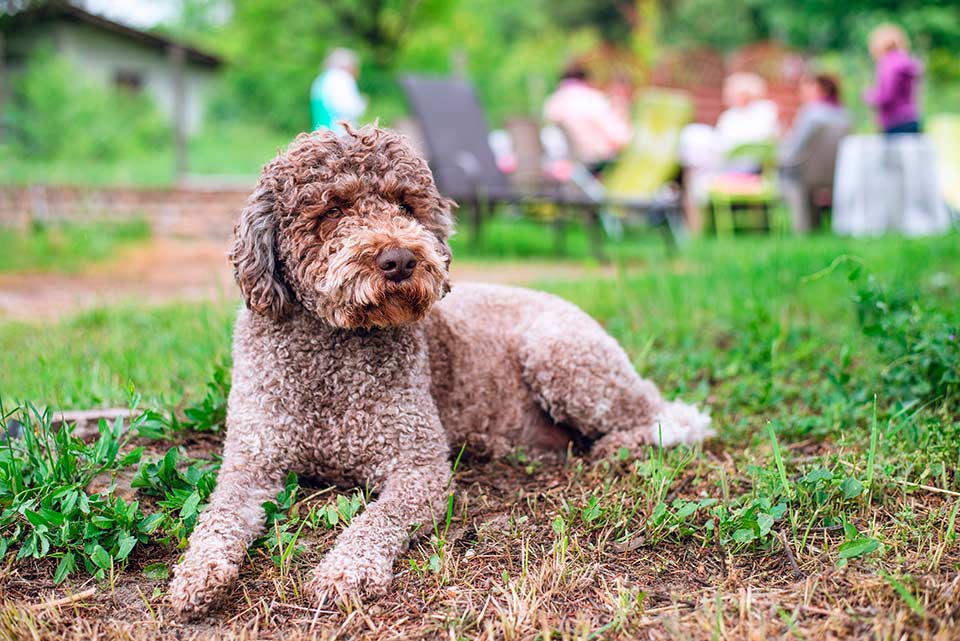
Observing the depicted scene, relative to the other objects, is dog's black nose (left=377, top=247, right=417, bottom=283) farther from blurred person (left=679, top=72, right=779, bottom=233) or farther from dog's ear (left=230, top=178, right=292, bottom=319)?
blurred person (left=679, top=72, right=779, bottom=233)

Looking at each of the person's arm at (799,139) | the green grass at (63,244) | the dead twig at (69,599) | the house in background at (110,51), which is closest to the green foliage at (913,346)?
the dead twig at (69,599)

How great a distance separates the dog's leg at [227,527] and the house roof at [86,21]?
2297 cm

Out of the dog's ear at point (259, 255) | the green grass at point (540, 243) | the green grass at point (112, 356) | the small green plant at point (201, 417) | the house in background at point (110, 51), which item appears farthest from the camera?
the house in background at point (110, 51)

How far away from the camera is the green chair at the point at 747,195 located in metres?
11.7

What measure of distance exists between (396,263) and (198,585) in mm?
1036

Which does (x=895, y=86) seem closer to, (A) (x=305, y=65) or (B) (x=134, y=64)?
(A) (x=305, y=65)

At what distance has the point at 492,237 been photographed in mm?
12156

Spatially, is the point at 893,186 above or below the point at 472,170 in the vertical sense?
below

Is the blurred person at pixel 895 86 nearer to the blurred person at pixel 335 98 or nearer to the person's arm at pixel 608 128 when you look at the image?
the person's arm at pixel 608 128

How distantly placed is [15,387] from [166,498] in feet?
4.31

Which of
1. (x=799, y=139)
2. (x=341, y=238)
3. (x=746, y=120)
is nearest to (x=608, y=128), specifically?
(x=746, y=120)

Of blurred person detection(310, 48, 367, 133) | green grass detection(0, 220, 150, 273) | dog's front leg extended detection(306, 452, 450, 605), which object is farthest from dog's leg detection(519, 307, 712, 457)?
blurred person detection(310, 48, 367, 133)

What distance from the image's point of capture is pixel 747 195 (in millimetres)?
11922

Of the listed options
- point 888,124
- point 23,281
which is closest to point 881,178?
point 888,124
